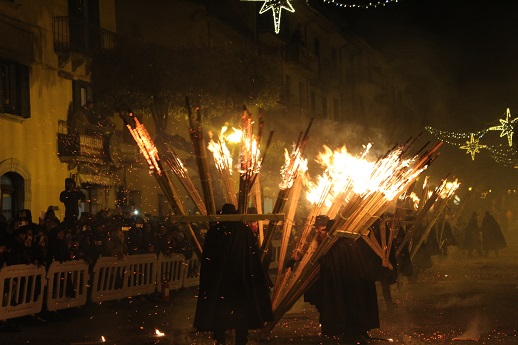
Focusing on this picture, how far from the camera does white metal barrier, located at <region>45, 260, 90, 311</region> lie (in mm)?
12719

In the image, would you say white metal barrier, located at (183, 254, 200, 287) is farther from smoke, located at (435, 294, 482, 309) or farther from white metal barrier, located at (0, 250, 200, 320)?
smoke, located at (435, 294, 482, 309)

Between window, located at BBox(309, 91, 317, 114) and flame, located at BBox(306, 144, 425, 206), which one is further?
window, located at BBox(309, 91, 317, 114)

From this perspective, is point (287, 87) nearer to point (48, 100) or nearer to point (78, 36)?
point (78, 36)

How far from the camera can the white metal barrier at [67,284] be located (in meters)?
12.7

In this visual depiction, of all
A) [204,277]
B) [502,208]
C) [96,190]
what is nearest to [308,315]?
[204,277]

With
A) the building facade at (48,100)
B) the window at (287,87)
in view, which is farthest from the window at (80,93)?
the window at (287,87)

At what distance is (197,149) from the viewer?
9094mm

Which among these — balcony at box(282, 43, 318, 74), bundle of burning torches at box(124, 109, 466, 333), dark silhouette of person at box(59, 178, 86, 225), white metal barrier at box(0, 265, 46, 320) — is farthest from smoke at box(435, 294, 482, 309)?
balcony at box(282, 43, 318, 74)

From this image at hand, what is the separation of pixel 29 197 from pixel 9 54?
11.0ft

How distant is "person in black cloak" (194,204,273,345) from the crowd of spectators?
3.94 ft

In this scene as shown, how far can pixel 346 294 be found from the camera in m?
10.2

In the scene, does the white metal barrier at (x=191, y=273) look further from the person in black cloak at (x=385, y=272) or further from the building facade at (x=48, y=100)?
the person in black cloak at (x=385, y=272)

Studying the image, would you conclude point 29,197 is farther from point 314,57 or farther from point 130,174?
point 314,57

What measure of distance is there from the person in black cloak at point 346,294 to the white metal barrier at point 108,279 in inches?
193
